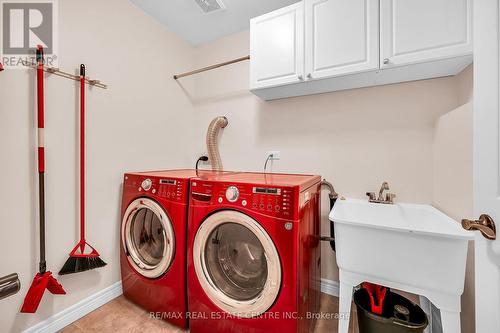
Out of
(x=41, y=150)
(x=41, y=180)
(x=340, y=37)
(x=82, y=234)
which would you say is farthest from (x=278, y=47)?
(x=82, y=234)

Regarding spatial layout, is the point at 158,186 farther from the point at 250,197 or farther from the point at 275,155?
the point at 275,155

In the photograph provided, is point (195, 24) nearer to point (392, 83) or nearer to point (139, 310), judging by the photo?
point (392, 83)

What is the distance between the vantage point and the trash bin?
3.64ft

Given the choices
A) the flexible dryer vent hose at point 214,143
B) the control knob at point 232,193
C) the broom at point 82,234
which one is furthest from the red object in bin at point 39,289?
the flexible dryer vent hose at point 214,143

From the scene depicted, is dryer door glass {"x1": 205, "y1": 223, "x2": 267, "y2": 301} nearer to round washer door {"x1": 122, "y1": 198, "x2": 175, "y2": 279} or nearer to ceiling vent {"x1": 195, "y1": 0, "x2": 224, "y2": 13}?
round washer door {"x1": 122, "y1": 198, "x2": 175, "y2": 279}

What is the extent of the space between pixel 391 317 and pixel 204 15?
282 cm

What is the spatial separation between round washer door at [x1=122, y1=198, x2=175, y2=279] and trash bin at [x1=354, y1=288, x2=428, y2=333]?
1.35 m

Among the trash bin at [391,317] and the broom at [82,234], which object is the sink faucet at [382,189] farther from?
the broom at [82,234]

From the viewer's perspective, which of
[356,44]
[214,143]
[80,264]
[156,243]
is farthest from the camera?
[214,143]

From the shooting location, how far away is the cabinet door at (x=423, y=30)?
117 cm

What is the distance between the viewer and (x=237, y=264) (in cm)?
146

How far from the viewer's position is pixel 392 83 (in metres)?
1.66

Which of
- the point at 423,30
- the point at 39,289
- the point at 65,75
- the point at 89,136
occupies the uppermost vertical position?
the point at 423,30

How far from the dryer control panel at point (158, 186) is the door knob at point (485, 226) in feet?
4.59
